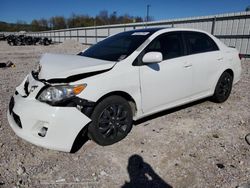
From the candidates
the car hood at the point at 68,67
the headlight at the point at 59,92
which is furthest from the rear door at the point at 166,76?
the headlight at the point at 59,92

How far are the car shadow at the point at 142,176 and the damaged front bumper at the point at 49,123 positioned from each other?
0.79 metres

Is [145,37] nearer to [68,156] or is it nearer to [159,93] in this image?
[159,93]

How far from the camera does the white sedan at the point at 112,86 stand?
7.97 ft

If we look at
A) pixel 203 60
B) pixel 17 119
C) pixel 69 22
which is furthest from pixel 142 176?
pixel 69 22

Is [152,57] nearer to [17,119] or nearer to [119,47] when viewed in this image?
[119,47]

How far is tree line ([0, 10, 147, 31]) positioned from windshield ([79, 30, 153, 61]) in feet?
156

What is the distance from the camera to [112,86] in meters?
2.70

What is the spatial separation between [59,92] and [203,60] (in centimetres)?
268

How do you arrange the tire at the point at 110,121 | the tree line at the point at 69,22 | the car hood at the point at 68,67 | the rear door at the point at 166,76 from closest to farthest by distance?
the car hood at the point at 68,67
the tire at the point at 110,121
the rear door at the point at 166,76
the tree line at the point at 69,22

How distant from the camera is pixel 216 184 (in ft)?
7.36

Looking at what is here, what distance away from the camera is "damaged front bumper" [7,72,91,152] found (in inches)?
93.0

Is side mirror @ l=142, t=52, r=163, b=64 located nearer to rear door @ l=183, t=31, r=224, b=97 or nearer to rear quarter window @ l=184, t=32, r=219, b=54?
rear door @ l=183, t=31, r=224, b=97

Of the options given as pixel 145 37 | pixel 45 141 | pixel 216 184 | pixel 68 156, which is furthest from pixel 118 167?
pixel 145 37

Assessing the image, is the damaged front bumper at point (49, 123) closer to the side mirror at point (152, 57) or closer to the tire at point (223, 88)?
the side mirror at point (152, 57)
